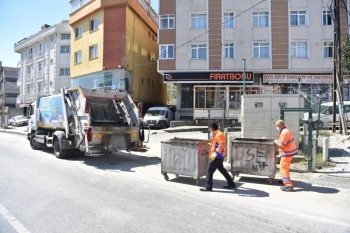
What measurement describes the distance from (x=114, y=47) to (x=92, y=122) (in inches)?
758

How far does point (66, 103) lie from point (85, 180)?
166 inches

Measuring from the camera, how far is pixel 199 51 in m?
26.9

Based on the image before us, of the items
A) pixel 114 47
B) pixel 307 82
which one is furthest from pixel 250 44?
pixel 114 47

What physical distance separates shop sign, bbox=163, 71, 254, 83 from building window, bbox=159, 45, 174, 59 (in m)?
1.70

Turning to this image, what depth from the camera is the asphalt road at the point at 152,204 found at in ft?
14.7

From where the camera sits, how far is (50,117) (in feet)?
40.1

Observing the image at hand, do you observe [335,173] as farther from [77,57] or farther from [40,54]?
[40,54]

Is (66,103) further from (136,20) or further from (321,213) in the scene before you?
(136,20)

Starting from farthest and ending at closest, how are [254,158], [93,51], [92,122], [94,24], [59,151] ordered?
[94,24] → [93,51] → [59,151] → [92,122] → [254,158]

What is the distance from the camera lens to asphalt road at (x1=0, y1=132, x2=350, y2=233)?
4473mm

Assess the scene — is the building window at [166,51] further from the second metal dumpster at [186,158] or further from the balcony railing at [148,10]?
the second metal dumpster at [186,158]

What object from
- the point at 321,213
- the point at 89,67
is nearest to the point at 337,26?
the point at 321,213

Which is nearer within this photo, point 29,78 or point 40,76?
point 40,76

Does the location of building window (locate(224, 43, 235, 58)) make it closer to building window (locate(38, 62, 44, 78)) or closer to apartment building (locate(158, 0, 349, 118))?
apartment building (locate(158, 0, 349, 118))
